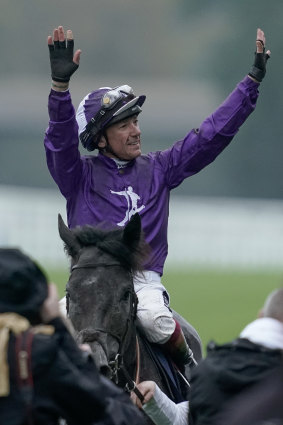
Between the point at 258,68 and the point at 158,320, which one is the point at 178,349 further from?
the point at 258,68

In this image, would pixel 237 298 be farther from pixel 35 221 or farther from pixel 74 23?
pixel 74 23

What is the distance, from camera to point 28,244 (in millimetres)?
25781

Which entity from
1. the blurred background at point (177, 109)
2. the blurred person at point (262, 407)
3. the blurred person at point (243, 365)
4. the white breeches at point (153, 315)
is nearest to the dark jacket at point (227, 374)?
the blurred person at point (243, 365)

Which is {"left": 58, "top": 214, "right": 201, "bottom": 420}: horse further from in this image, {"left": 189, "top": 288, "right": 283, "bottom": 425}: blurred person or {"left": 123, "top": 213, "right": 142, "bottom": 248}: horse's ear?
{"left": 189, "top": 288, "right": 283, "bottom": 425}: blurred person

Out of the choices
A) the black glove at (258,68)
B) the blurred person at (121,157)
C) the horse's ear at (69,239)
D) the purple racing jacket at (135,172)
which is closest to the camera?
the horse's ear at (69,239)

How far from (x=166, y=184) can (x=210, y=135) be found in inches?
16.0

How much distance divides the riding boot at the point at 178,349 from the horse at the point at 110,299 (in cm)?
18

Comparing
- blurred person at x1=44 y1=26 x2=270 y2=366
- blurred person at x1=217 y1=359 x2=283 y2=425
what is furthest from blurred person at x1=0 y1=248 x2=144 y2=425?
blurred person at x1=44 y1=26 x2=270 y2=366

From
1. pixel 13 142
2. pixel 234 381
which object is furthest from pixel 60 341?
pixel 13 142

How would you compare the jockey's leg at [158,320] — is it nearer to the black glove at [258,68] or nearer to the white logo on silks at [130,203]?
the white logo on silks at [130,203]

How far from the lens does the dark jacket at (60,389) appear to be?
3996 mm

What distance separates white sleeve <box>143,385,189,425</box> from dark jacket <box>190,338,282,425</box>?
1.75 meters

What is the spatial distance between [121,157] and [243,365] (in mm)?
3354

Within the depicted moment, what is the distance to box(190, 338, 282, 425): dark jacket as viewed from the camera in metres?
4.17
